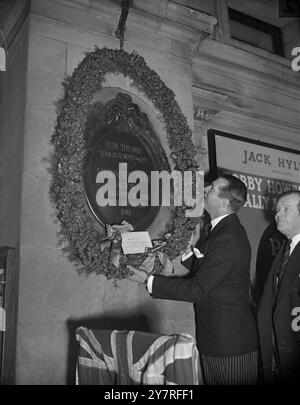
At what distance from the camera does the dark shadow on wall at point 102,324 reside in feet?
8.89

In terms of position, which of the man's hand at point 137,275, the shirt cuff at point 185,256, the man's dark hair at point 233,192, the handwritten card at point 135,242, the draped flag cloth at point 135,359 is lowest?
the draped flag cloth at point 135,359

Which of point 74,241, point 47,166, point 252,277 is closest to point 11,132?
point 47,166

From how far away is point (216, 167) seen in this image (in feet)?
14.7

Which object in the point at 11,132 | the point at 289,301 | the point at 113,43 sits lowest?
the point at 289,301

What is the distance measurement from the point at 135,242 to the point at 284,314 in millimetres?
1212

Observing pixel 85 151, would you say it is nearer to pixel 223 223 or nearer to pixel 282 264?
pixel 223 223

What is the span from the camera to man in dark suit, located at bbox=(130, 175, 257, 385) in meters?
2.63

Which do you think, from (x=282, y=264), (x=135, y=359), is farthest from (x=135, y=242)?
(x=135, y=359)

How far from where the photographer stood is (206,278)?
262 centimetres

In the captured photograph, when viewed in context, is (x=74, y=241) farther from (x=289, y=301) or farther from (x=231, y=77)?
(x=231, y=77)

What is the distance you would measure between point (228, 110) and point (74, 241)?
281 cm

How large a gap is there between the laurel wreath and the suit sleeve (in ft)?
1.51

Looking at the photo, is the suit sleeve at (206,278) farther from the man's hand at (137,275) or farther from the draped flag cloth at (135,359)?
the draped flag cloth at (135,359)

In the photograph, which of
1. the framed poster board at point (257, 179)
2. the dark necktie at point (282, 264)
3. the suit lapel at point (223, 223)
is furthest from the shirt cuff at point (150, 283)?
the framed poster board at point (257, 179)
